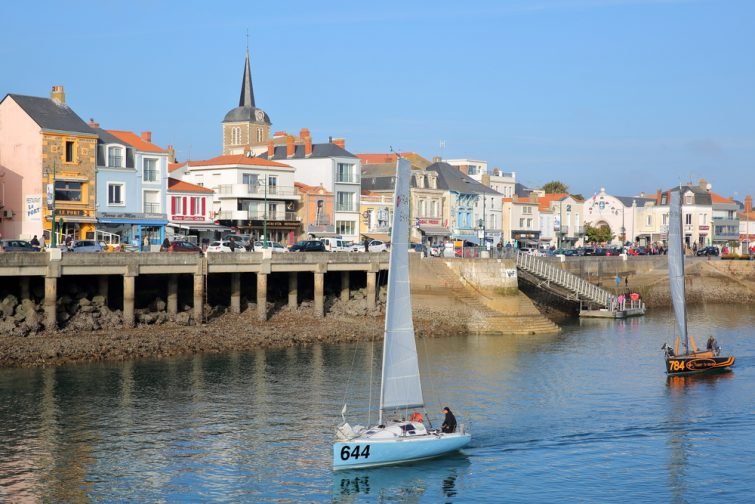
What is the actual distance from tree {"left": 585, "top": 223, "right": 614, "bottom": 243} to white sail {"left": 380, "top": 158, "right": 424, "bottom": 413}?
118197 mm

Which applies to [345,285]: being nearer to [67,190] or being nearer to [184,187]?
[67,190]

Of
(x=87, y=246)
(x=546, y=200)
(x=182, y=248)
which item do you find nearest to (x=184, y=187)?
(x=182, y=248)

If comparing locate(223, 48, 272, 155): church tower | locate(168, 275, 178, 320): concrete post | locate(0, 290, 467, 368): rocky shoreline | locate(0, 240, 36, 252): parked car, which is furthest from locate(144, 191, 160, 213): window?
locate(223, 48, 272, 155): church tower

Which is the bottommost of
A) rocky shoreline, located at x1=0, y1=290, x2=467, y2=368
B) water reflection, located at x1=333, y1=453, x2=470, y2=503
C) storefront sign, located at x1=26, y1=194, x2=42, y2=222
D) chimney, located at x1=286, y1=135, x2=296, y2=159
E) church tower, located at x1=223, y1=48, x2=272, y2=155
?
water reflection, located at x1=333, y1=453, x2=470, y2=503

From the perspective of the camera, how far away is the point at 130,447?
40594 mm

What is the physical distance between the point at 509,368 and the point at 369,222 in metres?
55.9

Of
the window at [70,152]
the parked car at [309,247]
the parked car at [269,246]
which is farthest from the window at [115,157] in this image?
the parked car at [309,247]

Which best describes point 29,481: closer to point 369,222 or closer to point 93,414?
point 93,414

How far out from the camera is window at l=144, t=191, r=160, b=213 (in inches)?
3536

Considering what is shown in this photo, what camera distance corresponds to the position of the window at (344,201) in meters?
112

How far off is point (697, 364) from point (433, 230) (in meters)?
62.6

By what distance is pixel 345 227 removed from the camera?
113 meters

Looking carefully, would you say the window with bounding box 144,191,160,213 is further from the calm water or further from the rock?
the calm water

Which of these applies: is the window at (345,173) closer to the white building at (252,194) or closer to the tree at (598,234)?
the white building at (252,194)
